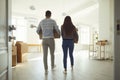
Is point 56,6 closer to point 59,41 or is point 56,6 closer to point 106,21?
point 59,41

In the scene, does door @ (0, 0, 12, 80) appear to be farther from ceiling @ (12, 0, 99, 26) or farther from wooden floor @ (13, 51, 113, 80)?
ceiling @ (12, 0, 99, 26)

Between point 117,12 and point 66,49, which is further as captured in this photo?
point 66,49

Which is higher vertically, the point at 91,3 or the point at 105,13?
the point at 91,3

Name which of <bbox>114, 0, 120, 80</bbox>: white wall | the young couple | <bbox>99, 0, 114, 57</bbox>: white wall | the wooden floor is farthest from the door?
<bbox>99, 0, 114, 57</bbox>: white wall

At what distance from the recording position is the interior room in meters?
4.71

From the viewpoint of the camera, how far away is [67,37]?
4078 mm

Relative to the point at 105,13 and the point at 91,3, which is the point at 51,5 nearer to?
the point at 91,3

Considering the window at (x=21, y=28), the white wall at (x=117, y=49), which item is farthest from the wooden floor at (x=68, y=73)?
the window at (x=21, y=28)

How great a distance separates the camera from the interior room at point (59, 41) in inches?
186

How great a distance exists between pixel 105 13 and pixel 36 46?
6.87 metres

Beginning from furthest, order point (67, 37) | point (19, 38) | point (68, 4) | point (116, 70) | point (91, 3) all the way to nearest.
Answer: point (19, 38), point (68, 4), point (91, 3), point (67, 37), point (116, 70)

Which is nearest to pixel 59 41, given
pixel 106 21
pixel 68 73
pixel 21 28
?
pixel 21 28

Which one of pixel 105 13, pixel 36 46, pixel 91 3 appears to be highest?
pixel 91 3

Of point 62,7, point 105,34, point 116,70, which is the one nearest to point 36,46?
point 62,7
